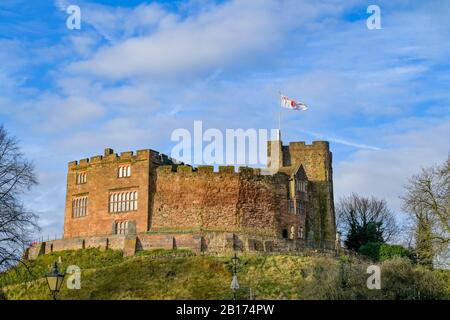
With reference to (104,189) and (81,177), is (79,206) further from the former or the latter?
(104,189)

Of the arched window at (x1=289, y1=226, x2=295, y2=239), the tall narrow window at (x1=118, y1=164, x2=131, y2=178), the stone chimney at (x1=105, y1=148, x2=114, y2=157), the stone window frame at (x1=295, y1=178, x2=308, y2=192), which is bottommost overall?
the arched window at (x1=289, y1=226, x2=295, y2=239)

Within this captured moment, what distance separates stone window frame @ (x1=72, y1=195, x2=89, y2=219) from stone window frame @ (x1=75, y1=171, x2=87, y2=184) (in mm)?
1608

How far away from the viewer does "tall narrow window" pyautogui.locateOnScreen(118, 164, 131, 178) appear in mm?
61500

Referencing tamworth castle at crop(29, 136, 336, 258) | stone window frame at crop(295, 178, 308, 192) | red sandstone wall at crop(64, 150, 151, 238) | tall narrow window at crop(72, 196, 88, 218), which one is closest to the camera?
tamworth castle at crop(29, 136, 336, 258)

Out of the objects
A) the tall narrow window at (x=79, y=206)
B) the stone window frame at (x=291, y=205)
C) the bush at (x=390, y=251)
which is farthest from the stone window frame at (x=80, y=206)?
the bush at (x=390, y=251)

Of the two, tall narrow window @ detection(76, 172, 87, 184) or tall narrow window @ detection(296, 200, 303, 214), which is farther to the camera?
tall narrow window @ detection(76, 172, 87, 184)

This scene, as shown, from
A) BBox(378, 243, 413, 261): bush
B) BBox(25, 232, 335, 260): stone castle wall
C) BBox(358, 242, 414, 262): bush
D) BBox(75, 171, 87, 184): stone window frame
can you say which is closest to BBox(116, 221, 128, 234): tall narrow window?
BBox(25, 232, 335, 260): stone castle wall

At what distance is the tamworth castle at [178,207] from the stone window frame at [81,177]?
0.10m

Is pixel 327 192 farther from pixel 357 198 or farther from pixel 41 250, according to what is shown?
pixel 41 250

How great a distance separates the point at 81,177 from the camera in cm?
6475

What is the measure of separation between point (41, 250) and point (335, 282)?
1235 inches

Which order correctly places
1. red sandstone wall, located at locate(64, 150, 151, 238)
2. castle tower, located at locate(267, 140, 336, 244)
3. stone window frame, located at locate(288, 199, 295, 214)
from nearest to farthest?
1. red sandstone wall, located at locate(64, 150, 151, 238)
2. stone window frame, located at locate(288, 199, 295, 214)
3. castle tower, located at locate(267, 140, 336, 244)

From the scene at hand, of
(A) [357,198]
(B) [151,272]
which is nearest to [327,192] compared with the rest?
(A) [357,198]

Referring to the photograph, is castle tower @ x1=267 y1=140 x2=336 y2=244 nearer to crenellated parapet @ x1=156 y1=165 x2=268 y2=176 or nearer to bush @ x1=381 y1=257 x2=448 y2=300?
crenellated parapet @ x1=156 y1=165 x2=268 y2=176
